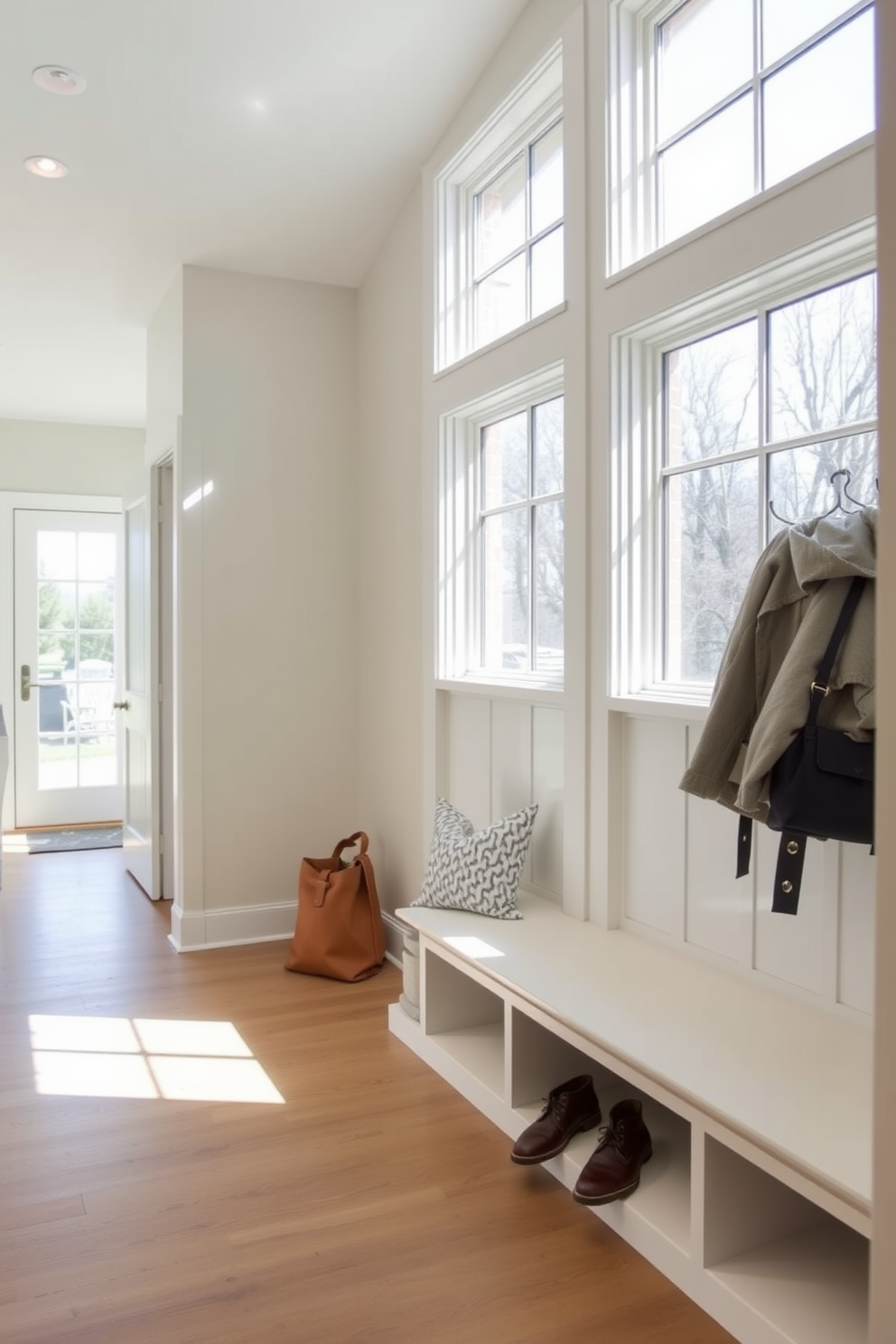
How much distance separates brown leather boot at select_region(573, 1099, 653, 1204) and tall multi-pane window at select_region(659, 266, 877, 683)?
3.32ft

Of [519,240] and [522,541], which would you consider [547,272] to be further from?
[522,541]

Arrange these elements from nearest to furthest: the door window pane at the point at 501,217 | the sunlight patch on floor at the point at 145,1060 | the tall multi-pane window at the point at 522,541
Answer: the sunlight patch on floor at the point at 145,1060 < the tall multi-pane window at the point at 522,541 < the door window pane at the point at 501,217

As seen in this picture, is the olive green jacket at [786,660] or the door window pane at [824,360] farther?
the door window pane at [824,360]

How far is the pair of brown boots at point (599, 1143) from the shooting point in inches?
80.0

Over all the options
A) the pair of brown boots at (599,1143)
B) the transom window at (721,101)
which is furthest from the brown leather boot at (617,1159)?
the transom window at (721,101)

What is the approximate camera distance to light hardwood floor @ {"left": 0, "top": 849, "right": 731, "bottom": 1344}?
1828 millimetres

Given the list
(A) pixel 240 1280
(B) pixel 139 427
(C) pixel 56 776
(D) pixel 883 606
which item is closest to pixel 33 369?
(B) pixel 139 427

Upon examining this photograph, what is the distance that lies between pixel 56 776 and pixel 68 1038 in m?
3.92

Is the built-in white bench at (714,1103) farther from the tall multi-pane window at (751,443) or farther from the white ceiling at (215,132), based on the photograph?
the white ceiling at (215,132)

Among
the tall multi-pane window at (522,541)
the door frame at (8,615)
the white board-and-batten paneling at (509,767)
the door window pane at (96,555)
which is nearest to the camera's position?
the white board-and-batten paneling at (509,767)

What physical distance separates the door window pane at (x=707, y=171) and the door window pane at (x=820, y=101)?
0.22ft

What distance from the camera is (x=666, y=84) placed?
2578mm

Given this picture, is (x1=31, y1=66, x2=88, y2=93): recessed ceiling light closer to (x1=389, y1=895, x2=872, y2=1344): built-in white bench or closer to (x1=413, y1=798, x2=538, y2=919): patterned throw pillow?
(x1=413, y1=798, x2=538, y2=919): patterned throw pillow

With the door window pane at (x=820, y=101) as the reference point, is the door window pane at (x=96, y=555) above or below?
below
